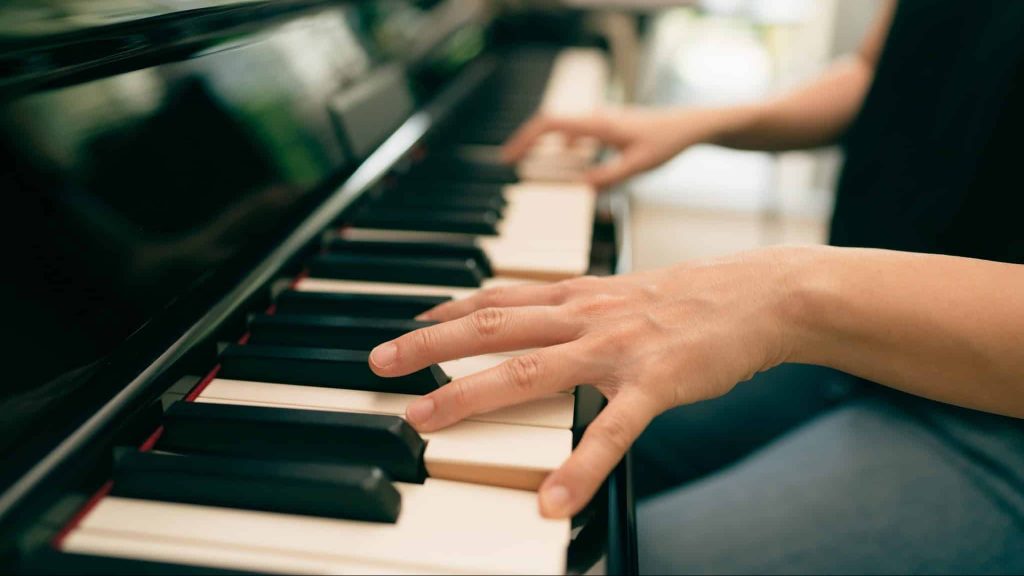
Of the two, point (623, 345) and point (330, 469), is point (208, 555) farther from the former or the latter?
point (623, 345)

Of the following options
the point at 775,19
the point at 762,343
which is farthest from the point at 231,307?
the point at 775,19

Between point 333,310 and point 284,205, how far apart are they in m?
0.15

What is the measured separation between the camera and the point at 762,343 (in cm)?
54

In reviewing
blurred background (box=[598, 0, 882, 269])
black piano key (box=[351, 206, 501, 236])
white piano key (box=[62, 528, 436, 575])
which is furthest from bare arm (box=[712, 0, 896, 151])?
blurred background (box=[598, 0, 882, 269])

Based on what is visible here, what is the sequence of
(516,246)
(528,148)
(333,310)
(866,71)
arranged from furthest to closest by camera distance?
(866,71) < (528,148) < (516,246) < (333,310)

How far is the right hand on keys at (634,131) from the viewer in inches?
43.8

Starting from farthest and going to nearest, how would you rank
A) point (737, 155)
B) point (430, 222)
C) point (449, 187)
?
point (737, 155), point (449, 187), point (430, 222)

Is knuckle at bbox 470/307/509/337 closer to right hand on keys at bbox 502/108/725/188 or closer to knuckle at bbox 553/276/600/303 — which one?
knuckle at bbox 553/276/600/303

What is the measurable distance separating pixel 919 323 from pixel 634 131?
67 cm

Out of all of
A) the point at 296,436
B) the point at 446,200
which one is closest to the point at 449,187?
the point at 446,200

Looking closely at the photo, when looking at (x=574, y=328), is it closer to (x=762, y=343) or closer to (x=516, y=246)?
(x=762, y=343)

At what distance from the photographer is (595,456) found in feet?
1.48

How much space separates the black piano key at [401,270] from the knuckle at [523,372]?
0.23 metres

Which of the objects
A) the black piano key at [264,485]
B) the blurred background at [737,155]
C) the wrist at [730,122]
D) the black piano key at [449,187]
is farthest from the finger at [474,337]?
the blurred background at [737,155]
